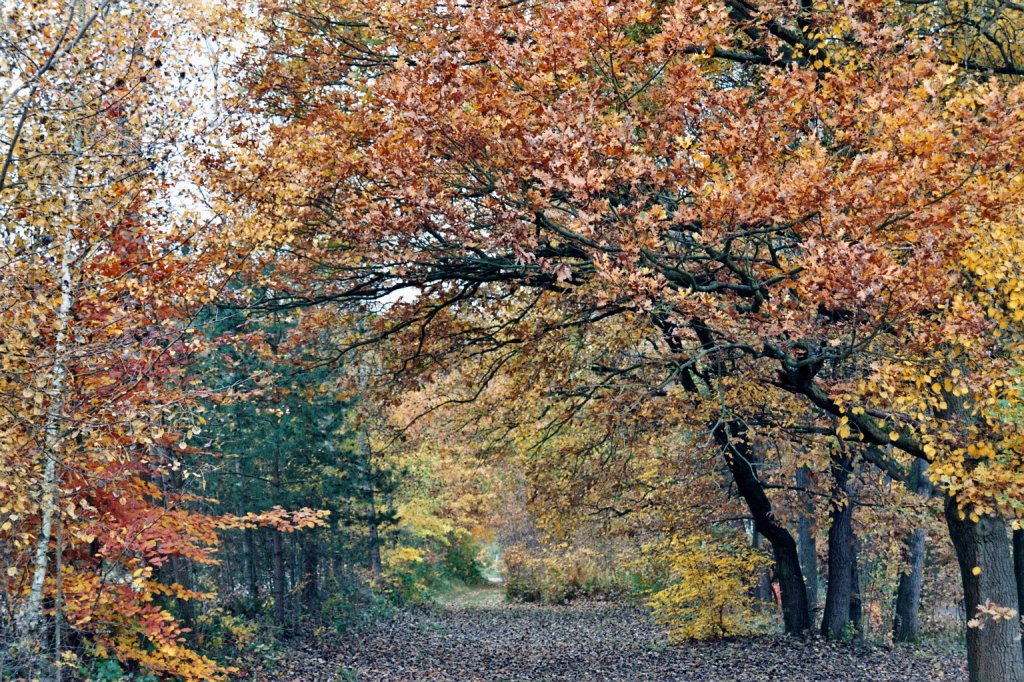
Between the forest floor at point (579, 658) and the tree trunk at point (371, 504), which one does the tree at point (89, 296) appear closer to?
the forest floor at point (579, 658)

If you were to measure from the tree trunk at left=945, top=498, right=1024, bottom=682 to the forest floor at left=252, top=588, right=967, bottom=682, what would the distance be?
3662mm

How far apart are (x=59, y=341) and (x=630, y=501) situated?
33.9 ft

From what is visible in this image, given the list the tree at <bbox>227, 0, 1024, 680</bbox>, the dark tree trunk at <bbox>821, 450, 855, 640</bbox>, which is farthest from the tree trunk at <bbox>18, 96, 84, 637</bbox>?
the dark tree trunk at <bbox>821, 450, 855, 640</bbox>

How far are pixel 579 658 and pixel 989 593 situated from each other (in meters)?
8.34

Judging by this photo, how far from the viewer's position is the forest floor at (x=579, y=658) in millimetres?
11922

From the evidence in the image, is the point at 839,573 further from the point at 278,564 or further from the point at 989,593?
the point at 278,564

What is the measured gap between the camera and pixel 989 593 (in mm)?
7477

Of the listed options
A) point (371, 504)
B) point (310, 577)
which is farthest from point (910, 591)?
point (310, 577)

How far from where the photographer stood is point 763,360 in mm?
9289

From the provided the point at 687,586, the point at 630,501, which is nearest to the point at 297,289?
the point at 630,501

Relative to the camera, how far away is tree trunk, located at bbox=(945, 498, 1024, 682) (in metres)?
7.45

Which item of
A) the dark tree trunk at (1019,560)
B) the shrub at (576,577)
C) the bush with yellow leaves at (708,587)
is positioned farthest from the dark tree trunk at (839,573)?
the shrub at (576,577)

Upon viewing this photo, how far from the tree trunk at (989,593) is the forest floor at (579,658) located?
3.66m

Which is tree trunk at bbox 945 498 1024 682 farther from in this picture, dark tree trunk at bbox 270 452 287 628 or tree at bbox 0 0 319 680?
dark tree trunk at bbox 270 452 287 628
